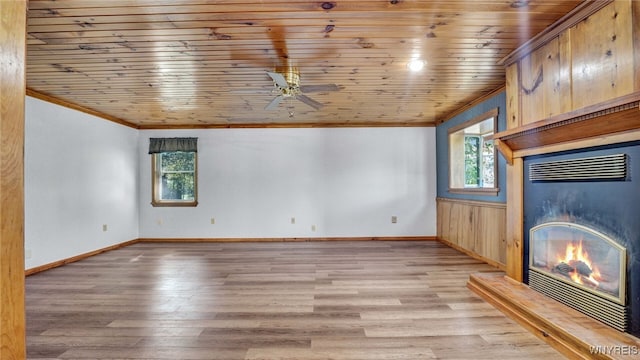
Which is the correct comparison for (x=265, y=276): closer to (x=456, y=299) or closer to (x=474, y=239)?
(x=456, y=299)

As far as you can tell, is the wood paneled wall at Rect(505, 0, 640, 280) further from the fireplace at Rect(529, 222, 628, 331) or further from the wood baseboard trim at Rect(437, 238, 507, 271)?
the wood baseboard trim at Rect(437, 238, 507, 271)

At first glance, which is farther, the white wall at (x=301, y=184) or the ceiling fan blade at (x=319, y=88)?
the white wall at (x=301, y=184)

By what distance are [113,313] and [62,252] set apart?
2.42 meters

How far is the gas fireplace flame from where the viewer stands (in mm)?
2102

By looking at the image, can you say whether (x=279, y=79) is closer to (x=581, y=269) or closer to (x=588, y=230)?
(x=588, y=230)

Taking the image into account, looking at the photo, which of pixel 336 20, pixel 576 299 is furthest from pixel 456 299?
pixel 336 20

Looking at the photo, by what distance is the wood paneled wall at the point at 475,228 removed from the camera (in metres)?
3.89

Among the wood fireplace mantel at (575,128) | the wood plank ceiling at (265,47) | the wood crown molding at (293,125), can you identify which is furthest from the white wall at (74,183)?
the wood fireplace mantel at (575,128)

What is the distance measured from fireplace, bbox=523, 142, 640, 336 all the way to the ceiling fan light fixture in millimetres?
1321

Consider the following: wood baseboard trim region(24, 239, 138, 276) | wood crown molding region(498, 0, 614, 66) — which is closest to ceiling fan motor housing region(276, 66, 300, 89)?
wood crown molding region(498, 0, 614, 66)

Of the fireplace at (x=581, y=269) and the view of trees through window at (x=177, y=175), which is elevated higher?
the view of trees through window at (x=177, y=175)

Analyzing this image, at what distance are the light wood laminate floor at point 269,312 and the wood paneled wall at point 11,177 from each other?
135 cm

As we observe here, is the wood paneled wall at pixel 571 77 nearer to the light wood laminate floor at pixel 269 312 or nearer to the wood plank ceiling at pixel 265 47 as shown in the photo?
the wood plank ceiling at pixel 265 47

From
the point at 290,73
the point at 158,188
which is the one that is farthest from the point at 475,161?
the point at 158,188
